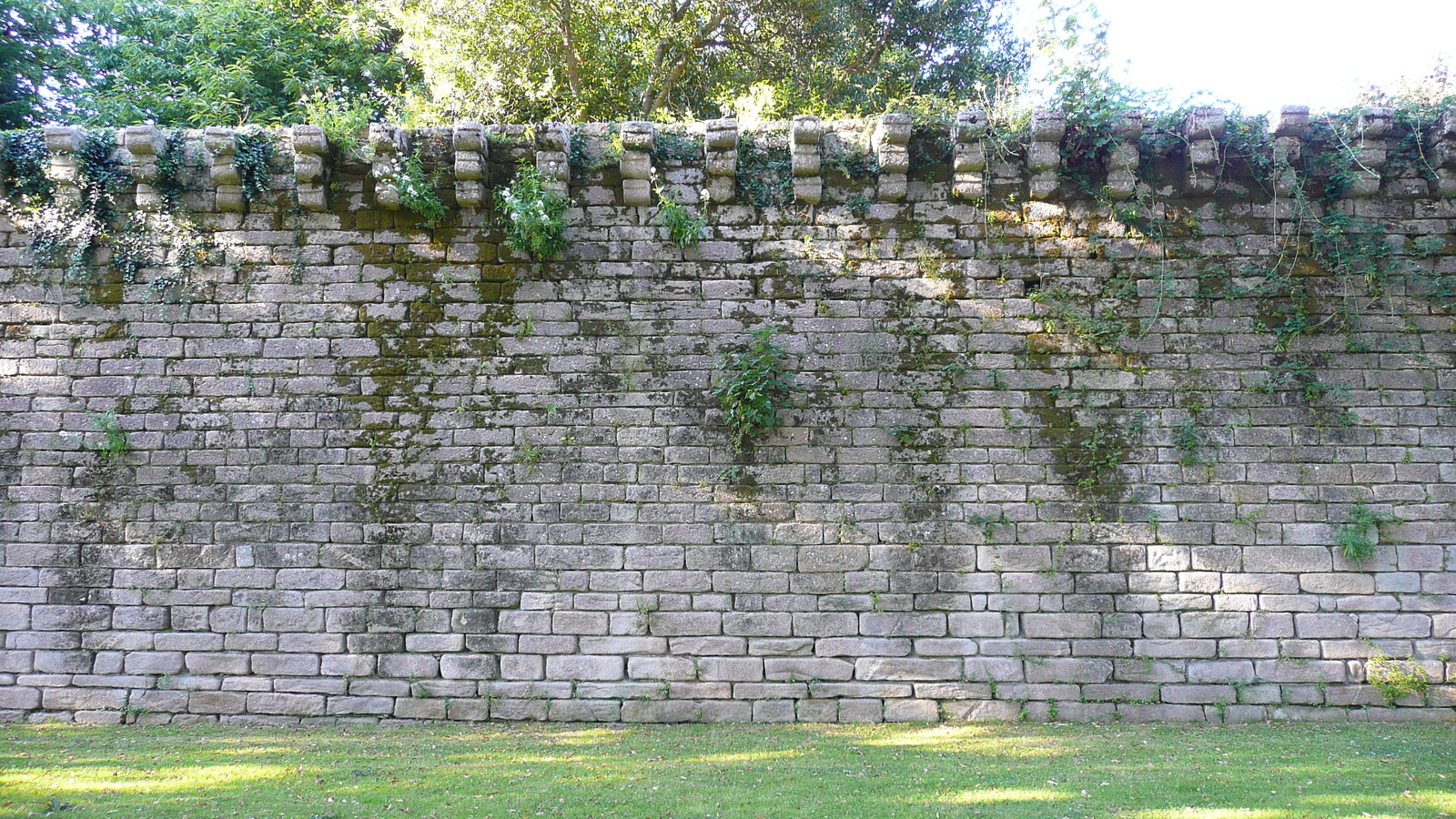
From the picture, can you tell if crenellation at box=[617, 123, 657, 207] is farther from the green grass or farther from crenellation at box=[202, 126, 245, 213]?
the green grass

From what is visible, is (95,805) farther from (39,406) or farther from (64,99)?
(64,99)

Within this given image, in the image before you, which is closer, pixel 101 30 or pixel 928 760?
pixel 928 760

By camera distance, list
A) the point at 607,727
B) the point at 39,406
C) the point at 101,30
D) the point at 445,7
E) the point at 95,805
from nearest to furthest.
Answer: the point at 95,805 → the point at 607,727 → the point at 39,406 → the point at 445,7 → the point at 101,30

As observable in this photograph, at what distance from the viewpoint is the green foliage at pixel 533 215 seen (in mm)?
6320

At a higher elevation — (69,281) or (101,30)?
(101,30)

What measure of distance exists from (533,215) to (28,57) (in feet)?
37.0

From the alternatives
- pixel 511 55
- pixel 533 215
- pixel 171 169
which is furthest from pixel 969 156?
pixel 511 55

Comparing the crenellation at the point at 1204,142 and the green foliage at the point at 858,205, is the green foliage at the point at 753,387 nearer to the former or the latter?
the green foliage at the point at 858,205

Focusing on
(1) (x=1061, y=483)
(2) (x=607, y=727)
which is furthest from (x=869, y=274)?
(2) (x=607, y=727)

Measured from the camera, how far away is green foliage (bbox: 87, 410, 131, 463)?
641cm

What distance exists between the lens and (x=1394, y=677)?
20.1 feet

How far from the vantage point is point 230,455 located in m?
6.43

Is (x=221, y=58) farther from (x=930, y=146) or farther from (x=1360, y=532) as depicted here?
(x=1360, y=532)

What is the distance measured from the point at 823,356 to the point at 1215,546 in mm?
3249
